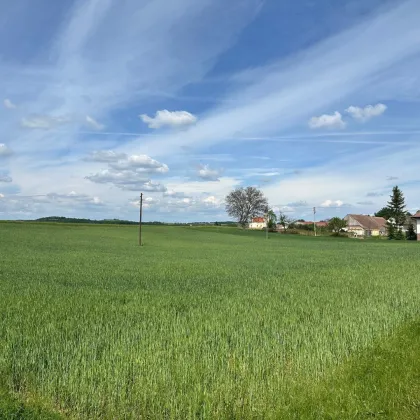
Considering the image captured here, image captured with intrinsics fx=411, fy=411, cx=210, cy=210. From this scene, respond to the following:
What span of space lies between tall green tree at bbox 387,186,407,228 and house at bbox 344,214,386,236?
1203 inches

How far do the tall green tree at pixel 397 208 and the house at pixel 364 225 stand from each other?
30.6 m

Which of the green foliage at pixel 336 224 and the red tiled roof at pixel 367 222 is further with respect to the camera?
the red tiled roof at pixel 367 222

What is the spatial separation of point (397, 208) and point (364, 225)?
35.2m

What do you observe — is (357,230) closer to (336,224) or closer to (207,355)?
(336,224)

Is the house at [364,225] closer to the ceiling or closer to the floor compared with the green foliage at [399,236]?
closer to the ceiling

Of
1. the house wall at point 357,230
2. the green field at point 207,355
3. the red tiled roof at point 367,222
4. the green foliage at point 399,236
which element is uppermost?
the red tiled roof at point 367,222

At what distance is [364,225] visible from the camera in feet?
504

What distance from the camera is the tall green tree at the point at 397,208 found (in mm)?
118088

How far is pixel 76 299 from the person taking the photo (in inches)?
496

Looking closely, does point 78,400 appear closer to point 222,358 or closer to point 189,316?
point 222,358

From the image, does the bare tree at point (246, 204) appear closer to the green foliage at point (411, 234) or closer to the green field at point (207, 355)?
the green foliage at point (411, 234)

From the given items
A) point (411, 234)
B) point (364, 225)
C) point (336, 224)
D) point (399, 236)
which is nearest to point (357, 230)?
point (364, 225)

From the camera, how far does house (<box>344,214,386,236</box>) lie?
15181 cm

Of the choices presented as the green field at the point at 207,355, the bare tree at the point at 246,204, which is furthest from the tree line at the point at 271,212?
the green field at the point at 207,355
